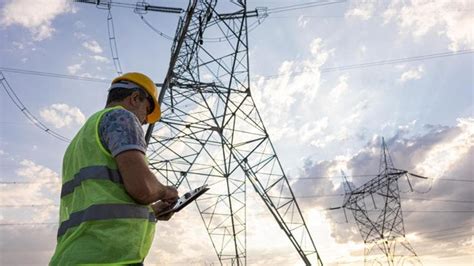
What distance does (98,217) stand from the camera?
5.68ft

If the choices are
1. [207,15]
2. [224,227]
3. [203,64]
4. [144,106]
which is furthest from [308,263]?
[144,106]

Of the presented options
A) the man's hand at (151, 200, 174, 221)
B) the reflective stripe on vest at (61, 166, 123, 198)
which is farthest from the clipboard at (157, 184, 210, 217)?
the reflective stripe on vest at (61, 166, 123, 198)

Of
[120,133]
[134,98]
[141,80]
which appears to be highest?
[141,80]

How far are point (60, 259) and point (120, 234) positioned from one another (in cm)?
26

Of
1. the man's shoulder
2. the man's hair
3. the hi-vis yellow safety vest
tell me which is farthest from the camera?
the man's hair

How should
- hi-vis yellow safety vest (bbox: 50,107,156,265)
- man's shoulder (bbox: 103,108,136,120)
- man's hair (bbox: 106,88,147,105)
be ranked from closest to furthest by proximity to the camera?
hi-vis yellow safety vest (bbox: 50,107,156,265), man's shoulder (bbox: 103,108,136,120), man's hair (bbox: 106,88,147,105)

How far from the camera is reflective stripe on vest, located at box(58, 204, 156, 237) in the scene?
1.74 m

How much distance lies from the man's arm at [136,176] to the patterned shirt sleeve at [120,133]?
0.03m

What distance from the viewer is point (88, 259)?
1.67 m

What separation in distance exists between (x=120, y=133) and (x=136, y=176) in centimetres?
20

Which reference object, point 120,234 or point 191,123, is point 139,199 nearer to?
point 120,234

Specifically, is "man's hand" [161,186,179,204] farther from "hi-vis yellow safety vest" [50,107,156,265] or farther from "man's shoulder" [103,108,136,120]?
"man's shoulder" [103,108,136,120]

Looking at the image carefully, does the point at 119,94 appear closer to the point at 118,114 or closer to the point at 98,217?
the point at 118,114

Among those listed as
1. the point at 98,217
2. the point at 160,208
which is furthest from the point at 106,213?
the point at 160,208
